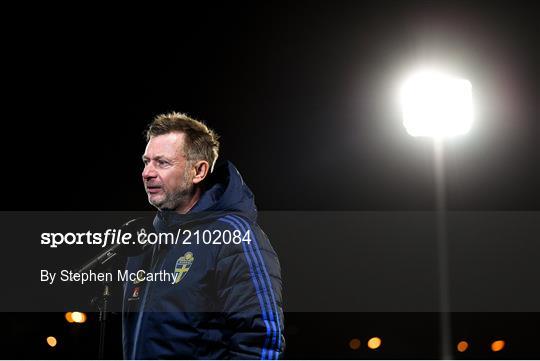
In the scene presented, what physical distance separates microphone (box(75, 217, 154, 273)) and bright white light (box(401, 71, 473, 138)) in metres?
2.78

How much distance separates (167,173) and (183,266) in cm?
52

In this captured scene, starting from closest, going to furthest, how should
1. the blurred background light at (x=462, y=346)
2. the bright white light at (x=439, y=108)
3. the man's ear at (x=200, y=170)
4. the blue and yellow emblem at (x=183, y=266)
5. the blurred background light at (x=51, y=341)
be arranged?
1. the blue and yellow emblem at (x=183, y=266)
2. the man's ear at (x=200, y=170)
3. the bright white light at (x=439, y=108)
4. the blurred background light at (x=51, y=341)
5. the blurred background light at (x=462, y=346)

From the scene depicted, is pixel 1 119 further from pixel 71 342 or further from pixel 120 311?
pixel 71 342

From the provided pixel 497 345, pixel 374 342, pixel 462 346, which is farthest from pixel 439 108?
pixel 462 346

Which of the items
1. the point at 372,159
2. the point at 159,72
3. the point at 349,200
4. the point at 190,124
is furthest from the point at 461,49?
the point at 190,124

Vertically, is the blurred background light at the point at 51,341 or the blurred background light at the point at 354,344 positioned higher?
the blurred background light at the point at 354,344

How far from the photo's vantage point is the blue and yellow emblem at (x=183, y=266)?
106 inches

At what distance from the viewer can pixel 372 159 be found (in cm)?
812

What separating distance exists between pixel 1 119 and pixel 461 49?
526cm

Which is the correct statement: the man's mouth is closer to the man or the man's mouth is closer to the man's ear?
the man

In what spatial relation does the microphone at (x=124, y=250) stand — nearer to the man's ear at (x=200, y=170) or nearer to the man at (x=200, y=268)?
the man at (x=200, y=268)

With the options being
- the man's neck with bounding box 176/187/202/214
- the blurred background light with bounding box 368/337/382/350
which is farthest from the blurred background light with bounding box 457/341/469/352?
the man's neck with bounding box 176/187/202/214

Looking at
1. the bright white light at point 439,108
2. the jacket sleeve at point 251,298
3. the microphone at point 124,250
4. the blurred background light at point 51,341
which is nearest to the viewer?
the jacket sleeve at point 251,298

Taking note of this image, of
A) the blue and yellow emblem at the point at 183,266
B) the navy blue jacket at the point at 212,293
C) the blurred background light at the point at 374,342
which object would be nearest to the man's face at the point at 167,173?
the navy blue jacket at the point at 212,293
